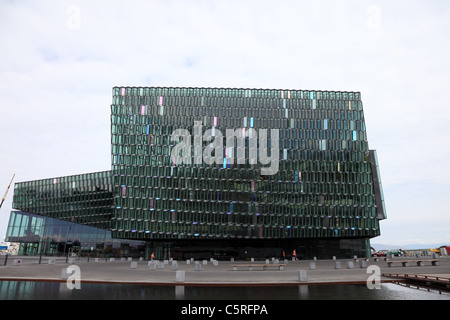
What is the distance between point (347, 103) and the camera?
2660 inches

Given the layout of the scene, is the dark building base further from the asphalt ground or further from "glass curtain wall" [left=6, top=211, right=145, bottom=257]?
the asphalt ground

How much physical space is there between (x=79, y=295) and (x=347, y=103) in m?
63.1

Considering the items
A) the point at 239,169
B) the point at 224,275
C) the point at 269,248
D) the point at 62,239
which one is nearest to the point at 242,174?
the point at 239,169

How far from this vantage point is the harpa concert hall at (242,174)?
62.7 meters

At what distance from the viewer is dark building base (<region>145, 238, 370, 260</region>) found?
6531cm

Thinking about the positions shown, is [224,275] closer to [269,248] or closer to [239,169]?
[239,169]

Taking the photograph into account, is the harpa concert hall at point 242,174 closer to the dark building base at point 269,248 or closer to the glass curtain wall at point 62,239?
the dark building base at point 269,248

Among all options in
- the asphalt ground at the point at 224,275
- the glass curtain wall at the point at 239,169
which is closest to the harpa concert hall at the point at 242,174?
the glass curtain wall at the point at 239,169

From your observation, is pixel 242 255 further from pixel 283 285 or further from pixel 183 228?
pixel 283 285

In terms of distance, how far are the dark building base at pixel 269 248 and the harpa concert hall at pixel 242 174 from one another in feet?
0.64

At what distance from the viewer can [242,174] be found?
210 ft
